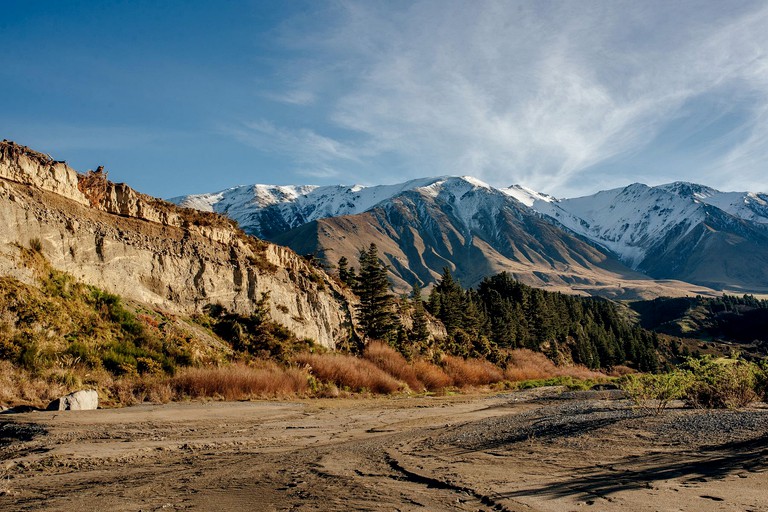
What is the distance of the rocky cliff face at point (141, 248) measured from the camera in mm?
20859

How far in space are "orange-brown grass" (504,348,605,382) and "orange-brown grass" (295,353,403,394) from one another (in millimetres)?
28359

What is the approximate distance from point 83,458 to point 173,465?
166 cm

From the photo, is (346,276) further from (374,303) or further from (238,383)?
(238,383)

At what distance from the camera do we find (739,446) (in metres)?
9.26

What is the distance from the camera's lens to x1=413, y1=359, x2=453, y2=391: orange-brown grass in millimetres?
36656

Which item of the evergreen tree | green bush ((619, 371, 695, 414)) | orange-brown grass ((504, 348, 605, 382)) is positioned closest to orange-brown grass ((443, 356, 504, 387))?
orange-brown grass ((504, 348, 605, 382))

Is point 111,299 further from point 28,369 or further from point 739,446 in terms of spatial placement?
point 739,446

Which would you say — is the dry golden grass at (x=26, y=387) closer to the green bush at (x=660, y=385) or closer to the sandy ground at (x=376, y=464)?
the sandy ground at (x=376, y=464)

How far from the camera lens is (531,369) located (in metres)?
64.0

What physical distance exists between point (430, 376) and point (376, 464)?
29.0m

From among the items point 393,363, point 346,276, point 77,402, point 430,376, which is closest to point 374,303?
point 346,276

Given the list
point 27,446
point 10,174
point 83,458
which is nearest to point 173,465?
point 83,458

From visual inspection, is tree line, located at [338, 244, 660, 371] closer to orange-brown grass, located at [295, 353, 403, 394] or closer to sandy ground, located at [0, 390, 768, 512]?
orange-brown grass, located at [295, 353, 403, 394]

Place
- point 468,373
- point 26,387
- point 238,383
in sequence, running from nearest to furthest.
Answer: point 26,387 < point 238,383 < point 468,373
